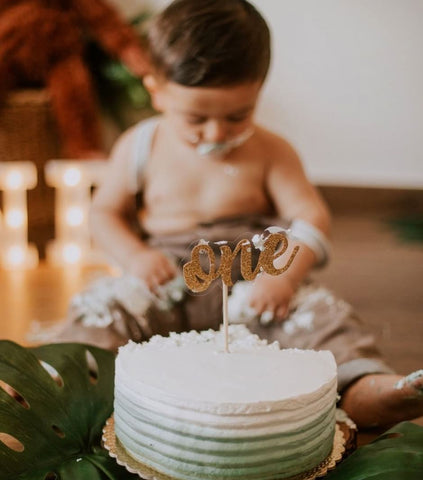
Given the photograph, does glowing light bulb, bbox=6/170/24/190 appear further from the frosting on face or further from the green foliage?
the green foliage

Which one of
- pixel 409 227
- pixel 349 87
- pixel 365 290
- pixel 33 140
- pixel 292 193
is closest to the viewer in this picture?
pixel 292 193

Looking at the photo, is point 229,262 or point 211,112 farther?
point 211,112

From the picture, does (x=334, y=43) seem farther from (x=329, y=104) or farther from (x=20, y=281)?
(x=20, y=281)

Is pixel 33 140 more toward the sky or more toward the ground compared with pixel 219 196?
more toward the ground

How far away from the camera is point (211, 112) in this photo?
42.9 inches

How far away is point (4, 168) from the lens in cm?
193

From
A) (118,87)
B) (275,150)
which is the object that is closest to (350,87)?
(118,87)

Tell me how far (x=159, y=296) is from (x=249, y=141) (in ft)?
1.01

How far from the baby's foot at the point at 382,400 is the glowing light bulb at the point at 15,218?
1.23 m

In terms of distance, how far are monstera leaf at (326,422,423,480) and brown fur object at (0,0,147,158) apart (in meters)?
1.80

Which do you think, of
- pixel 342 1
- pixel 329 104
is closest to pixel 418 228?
pixel 329 104

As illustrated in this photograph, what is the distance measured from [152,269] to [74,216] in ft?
2.94

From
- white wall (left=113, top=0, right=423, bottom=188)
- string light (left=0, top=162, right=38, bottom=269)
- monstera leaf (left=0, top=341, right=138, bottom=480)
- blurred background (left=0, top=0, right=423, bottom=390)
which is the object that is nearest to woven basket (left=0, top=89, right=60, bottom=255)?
blurred background (left=0, top=0, right=423, bottom=390)

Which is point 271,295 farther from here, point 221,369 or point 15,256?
point 15,256
